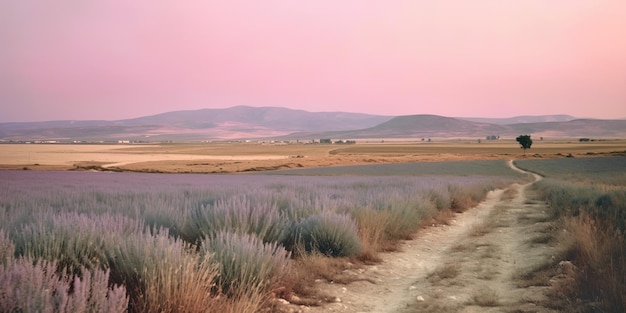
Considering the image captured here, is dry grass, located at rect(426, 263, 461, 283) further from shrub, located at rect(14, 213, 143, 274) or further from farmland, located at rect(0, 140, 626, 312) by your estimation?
shrub, located at rect(14, 213, 143, 274)

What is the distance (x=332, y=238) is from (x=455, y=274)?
2.25 m

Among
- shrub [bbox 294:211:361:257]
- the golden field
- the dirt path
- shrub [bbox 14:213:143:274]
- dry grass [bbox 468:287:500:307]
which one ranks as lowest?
the golden field

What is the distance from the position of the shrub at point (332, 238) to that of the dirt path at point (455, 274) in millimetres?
547

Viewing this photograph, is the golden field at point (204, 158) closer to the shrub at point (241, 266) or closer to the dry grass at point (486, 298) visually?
the shrub at point (241, 266)

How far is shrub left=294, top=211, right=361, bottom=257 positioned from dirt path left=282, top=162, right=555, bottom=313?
0.55m

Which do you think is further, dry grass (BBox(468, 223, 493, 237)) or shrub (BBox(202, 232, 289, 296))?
dry grass (BBox(468, 223, 493, 237))

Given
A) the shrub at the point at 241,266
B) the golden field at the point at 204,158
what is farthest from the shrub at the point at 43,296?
the golden field at the point at 204,158

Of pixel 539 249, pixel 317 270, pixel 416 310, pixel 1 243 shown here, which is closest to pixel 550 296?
pixel 416 310

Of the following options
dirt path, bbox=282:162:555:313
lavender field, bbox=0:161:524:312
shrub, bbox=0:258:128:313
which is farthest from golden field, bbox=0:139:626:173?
shrub, bbox=0:258:128:313

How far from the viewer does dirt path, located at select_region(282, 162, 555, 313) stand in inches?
254

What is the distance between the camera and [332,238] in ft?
29.7

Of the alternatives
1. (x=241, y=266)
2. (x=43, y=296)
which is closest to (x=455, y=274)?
(x=241, y=266)

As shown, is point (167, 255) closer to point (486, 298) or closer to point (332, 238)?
point (486, 298)

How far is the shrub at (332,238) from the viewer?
9.02 m
